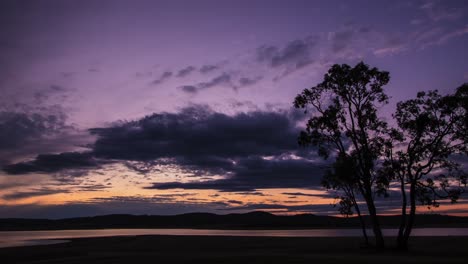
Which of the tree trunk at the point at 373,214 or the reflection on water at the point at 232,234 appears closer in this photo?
the tree trunk at the point at 373,214

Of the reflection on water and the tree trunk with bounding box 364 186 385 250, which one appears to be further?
the reflection on water

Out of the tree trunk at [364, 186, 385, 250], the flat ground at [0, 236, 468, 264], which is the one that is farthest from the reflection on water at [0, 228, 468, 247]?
the tree trunk at [364, 186, 385, 250]

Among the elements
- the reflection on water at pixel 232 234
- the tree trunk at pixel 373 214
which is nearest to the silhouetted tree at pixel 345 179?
the tree trunk at pixel 373 214

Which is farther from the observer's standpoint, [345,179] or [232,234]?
[232,234]

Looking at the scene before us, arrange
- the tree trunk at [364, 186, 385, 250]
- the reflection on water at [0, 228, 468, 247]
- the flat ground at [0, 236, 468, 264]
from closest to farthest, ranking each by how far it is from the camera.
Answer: the flat ground at [0, 236, 468, 264] → the tree trunk at [364, 186, 385, 250] → the reflection on water at [0, 228, 468, 247]

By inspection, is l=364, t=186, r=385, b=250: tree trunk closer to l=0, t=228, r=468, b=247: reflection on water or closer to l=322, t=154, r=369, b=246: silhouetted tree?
l=322, t=154, r=369, b=246: silhouetted tree

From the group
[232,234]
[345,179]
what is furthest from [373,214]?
[232,234]

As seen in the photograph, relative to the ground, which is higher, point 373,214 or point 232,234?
point 373,214

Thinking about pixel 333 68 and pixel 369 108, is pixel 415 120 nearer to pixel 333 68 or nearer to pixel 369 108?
pixel 369 108

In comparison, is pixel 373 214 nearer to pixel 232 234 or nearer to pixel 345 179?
pixel 345 179

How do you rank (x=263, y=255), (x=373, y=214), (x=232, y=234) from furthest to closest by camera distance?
(x=232, y=234) < (x=373, y=214) < (x=263, y=255)

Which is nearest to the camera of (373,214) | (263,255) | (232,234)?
(263,255)

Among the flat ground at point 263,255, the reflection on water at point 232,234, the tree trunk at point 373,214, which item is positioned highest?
the tree trunk at point 373,214

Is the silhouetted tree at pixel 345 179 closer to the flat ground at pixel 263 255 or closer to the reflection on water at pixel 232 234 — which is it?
the flat ground at pixel 263 255
